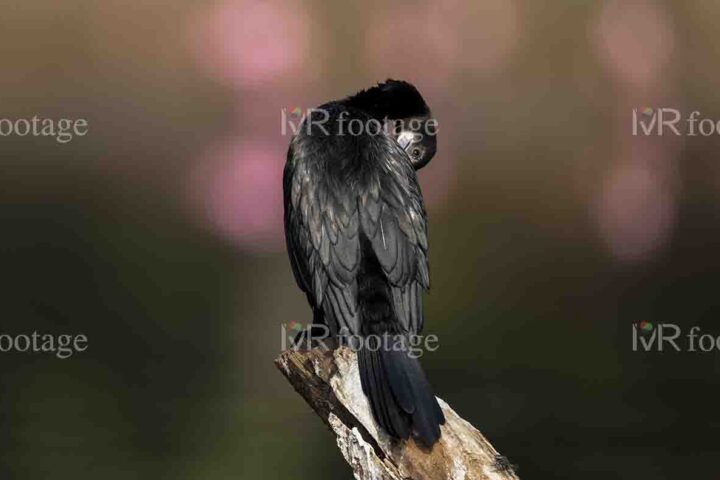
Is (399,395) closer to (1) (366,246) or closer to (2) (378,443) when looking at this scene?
(2) (378,443)

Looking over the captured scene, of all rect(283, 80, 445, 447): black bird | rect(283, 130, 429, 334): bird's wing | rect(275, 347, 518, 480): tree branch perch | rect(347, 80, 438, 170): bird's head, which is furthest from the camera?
rect(347, 80, 438, 170): bird's head

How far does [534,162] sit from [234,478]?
2275mm

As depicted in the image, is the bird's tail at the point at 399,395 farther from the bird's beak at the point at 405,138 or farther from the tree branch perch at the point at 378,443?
the bird's beak at the point at 405,138

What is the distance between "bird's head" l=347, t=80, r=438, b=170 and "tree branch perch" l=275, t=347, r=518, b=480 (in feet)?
3.87

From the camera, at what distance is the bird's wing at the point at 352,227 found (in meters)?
3.15

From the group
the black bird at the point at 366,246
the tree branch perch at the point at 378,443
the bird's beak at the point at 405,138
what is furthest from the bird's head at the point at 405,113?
the tree branch perch at the point at 378,443

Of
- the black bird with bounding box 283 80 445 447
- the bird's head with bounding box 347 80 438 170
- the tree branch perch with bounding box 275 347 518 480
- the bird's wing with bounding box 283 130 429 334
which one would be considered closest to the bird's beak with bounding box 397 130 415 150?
the bird's head with bounding box 347 80 438 170

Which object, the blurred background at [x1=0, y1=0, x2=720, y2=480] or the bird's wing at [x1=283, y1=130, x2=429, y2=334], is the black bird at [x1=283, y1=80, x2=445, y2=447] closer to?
the bird's wing at [x1=283, y1=130, x2=429, y2=334]

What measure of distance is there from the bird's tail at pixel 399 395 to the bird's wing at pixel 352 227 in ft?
0.55

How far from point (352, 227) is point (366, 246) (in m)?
0.06

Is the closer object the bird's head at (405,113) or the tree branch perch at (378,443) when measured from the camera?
the tree branch perch at (378,443)

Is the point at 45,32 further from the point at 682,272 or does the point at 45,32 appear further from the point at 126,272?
the point at 682,272

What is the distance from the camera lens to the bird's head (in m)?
3.92

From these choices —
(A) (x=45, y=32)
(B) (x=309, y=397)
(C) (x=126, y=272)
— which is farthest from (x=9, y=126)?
(B) (x=309, y=397)
